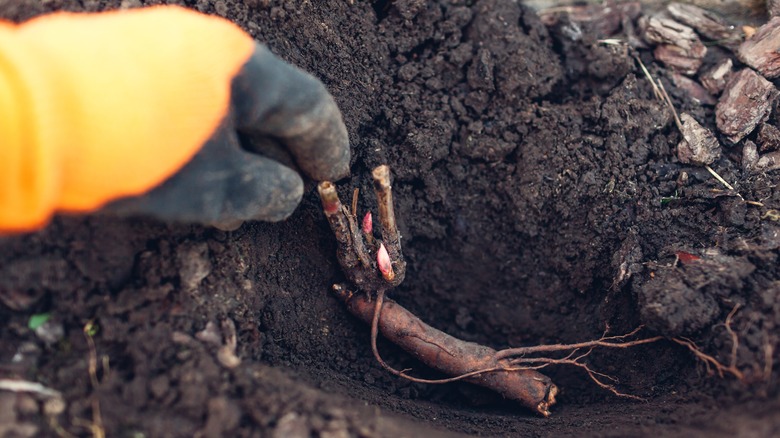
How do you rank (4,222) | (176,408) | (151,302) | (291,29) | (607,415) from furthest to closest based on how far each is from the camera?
1. (291,29)
2. (607,415)
3. (151,302)
4. (176,408)
5. (4,222)

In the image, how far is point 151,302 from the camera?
189cm

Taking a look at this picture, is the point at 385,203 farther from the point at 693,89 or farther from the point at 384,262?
the point at 693,89

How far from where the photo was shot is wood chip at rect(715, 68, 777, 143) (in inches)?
91.7

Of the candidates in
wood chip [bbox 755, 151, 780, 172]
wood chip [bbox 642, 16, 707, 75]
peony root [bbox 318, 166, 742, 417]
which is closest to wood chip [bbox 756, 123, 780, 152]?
wood chip [bbox 755, 151, 780, 172]

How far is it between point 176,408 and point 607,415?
4.81 ft

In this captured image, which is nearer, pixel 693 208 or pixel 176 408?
pixel 176 408

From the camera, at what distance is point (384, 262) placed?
7.13 ft

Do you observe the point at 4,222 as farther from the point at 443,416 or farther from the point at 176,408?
the point at 443,416

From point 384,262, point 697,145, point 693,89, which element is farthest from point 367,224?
point 693,89

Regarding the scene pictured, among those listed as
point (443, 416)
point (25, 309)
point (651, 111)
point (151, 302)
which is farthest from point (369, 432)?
point (651, 111)

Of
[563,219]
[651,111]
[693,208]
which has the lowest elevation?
[563,219]

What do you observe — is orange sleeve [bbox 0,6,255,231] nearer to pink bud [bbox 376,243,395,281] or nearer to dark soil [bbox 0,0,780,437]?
dark soil [bbox 0,0,780,437]

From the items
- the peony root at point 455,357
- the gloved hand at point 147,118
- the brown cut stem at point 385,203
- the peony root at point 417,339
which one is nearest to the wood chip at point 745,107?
the peony root at point 417,339

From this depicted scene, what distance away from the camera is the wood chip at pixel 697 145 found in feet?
7.64
